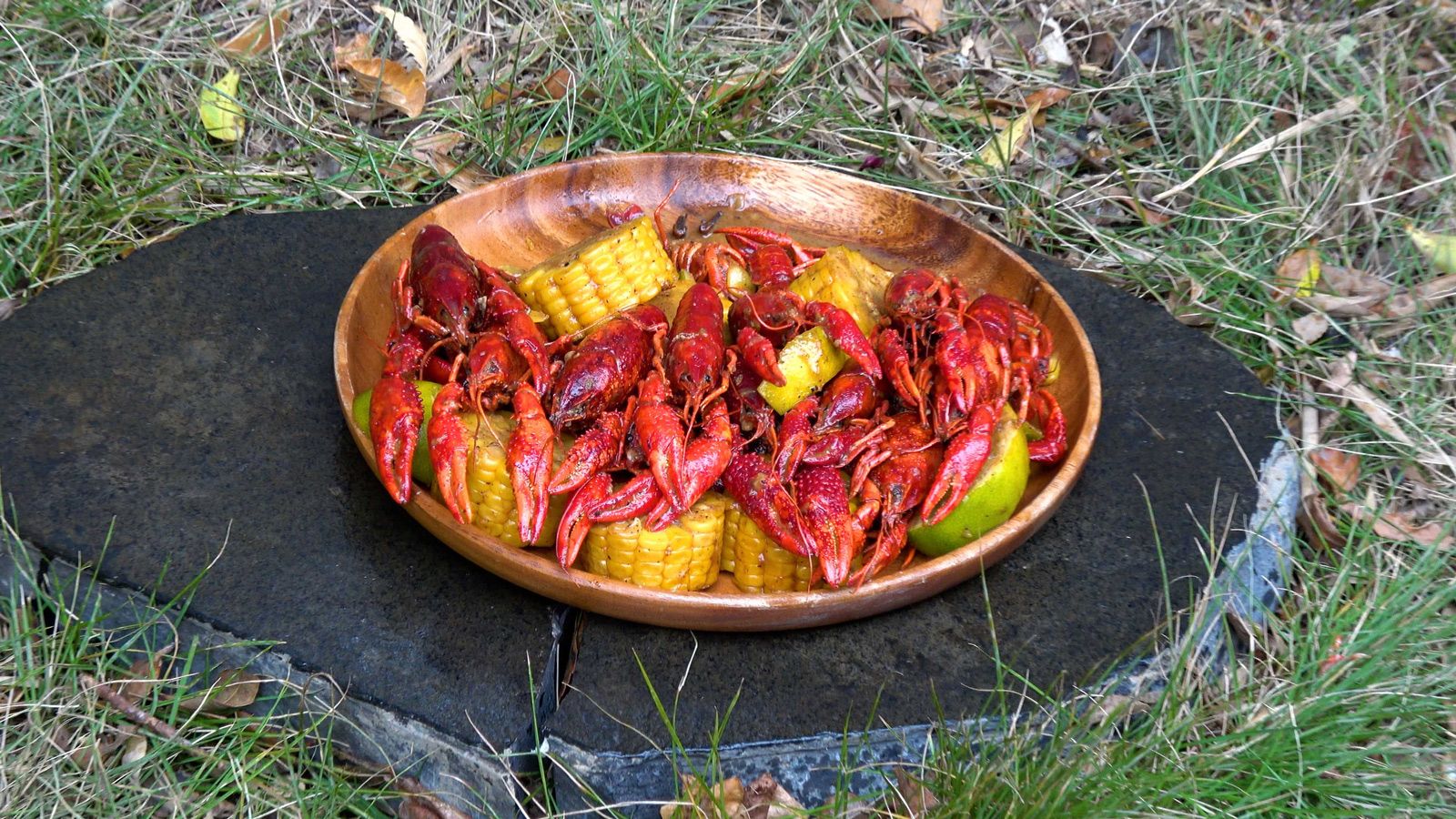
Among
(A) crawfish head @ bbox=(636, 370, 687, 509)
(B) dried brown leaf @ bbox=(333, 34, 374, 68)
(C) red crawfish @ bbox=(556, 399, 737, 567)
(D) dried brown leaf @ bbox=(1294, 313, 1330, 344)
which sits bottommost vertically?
(D) dried brown leaf @ bbox=(1294, 313, 1330, 344)

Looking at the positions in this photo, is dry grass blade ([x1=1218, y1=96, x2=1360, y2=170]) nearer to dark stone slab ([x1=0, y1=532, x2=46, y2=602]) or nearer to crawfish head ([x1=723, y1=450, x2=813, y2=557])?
crawfish head ([x1=723, y1=450, x2=813, y2=557])

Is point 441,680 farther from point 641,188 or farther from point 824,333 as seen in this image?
point 641,188

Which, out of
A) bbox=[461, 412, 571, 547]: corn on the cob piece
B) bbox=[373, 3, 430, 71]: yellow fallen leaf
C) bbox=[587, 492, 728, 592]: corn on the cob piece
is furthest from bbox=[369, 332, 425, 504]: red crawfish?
bbox=[373, 3, 430, 71]: yellow fallen leaf

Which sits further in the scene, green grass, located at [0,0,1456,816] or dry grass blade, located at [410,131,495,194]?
dry grass blade, located at [410,131,495,194]

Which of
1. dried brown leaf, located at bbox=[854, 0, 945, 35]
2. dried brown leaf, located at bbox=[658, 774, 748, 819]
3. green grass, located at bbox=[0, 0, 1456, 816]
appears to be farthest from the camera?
dried brown leaf, located at bbox=[854, 0, 945, 35]

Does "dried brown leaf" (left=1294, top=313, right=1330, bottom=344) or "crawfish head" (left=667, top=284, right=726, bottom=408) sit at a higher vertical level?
"crawfish head" (left=667, top=284, right=726, bottom=408)

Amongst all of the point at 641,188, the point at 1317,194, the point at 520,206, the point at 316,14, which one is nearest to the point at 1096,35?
the point at 1317,194

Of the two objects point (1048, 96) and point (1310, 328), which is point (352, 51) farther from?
point (1310, 328)
